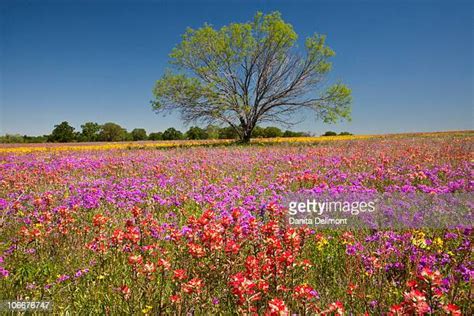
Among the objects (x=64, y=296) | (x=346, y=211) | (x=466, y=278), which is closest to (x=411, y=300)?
(x=466, y=278)

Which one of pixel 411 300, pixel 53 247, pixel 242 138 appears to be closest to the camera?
pixel 411 300

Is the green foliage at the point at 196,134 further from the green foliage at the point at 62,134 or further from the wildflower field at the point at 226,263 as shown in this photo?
the wildflower field at the point at 226,263

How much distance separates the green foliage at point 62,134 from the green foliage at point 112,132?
57.4 feet

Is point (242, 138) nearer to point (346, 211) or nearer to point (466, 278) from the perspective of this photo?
point (346, 211)

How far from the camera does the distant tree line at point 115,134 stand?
68.1 metres

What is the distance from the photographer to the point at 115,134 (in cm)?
9988

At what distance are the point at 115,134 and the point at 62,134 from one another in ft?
81.0

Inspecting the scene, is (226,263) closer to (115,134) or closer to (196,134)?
A: (196,134)

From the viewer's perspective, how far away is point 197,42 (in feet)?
93.8

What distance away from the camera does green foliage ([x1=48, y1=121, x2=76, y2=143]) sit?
7367cm

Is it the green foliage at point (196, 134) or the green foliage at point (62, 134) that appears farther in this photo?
the green foliage at point (196, 134)

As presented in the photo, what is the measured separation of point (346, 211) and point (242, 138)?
25614 millimetres

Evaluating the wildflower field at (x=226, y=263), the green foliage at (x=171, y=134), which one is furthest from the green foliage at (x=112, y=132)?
the wildflower field at (x=226, y=263)

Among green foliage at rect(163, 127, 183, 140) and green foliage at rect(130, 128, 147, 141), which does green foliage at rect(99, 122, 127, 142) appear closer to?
green foliage at rect(130, 128, 147, 141)
